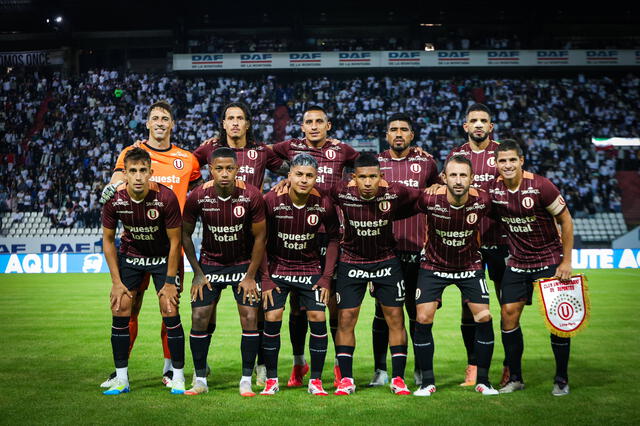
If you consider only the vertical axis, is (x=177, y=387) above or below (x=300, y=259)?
below

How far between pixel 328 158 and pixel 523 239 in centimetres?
223

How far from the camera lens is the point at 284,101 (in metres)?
32.5

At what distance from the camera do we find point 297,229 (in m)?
6.39

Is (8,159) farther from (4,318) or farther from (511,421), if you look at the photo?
(511,421)

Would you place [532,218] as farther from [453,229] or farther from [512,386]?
[512,386]

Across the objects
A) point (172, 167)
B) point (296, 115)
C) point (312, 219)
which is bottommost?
point (312, 219)

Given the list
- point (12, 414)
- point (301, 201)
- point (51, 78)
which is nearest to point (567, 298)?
point (301, 201)

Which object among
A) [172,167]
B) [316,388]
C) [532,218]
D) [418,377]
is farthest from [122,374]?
[532,218]

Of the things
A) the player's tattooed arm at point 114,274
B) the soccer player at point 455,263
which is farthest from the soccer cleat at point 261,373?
the soccer player at point 455,263

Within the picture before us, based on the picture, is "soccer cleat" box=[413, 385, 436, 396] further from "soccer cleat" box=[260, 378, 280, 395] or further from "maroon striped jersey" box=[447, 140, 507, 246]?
"maroon striped jersey" box=[447, 140, 507, 246]

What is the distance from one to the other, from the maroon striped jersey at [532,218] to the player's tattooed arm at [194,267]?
116 inches

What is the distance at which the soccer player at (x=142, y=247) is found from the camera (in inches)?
247

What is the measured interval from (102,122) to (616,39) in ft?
86.9

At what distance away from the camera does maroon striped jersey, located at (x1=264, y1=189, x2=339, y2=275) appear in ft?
21.0
